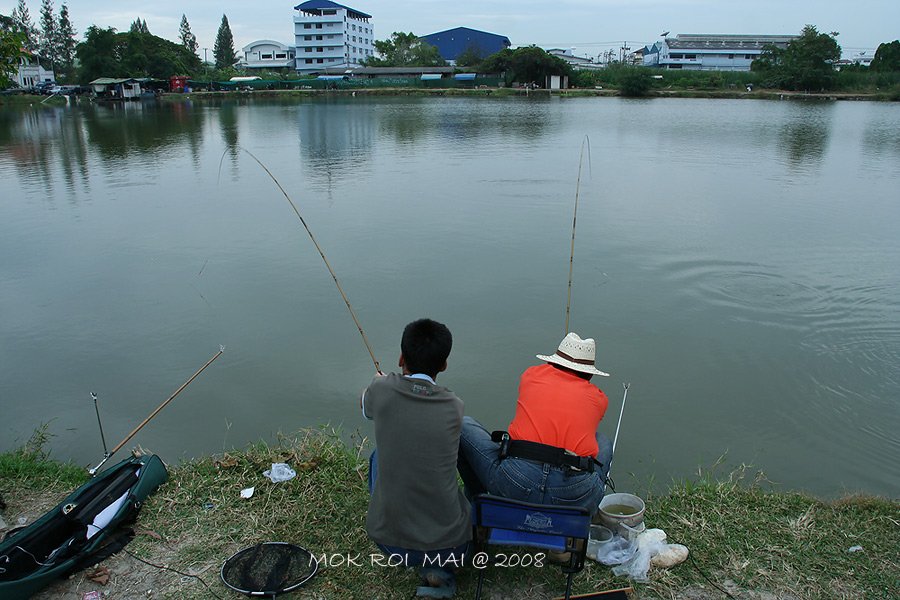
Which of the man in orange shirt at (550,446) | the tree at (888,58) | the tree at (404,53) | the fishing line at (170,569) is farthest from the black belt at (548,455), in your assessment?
the tree at (404,53)

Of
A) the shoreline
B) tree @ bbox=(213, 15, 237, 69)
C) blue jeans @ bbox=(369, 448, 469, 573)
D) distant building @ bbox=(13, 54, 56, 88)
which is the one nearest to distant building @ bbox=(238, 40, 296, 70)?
tree @ bbox=(213, 15, 237, 69)

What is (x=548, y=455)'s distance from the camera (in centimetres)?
216

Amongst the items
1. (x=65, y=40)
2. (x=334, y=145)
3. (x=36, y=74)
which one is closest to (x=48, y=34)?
(x=65, y=40)

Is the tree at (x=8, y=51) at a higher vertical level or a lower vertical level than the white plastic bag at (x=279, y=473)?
higher

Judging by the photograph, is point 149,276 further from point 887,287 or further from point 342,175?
point 887,287

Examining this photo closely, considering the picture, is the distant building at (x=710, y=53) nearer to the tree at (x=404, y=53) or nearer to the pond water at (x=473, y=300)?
the tree at (x=404, y=53)

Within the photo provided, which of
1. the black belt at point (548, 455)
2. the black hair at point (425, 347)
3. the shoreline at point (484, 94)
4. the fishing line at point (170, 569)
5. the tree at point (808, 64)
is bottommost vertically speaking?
the fishing line at point (170, 569)

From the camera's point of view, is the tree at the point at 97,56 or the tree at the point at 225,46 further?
the tree at the point at 225,46

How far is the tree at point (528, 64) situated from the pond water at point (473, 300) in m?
47.7

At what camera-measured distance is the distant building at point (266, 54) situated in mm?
90750

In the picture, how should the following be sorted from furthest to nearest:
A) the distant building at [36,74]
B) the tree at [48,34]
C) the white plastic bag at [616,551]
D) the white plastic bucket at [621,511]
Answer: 1. the tree at [48,34]
2. the distant building at [36,74]
3. the white plastic bucket at [621,511]
4. the white plastic bag at [616,551]

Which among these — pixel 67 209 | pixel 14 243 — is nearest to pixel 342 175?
pixel 67 209

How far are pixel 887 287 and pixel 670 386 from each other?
3.35 meters

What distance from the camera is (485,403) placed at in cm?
418
